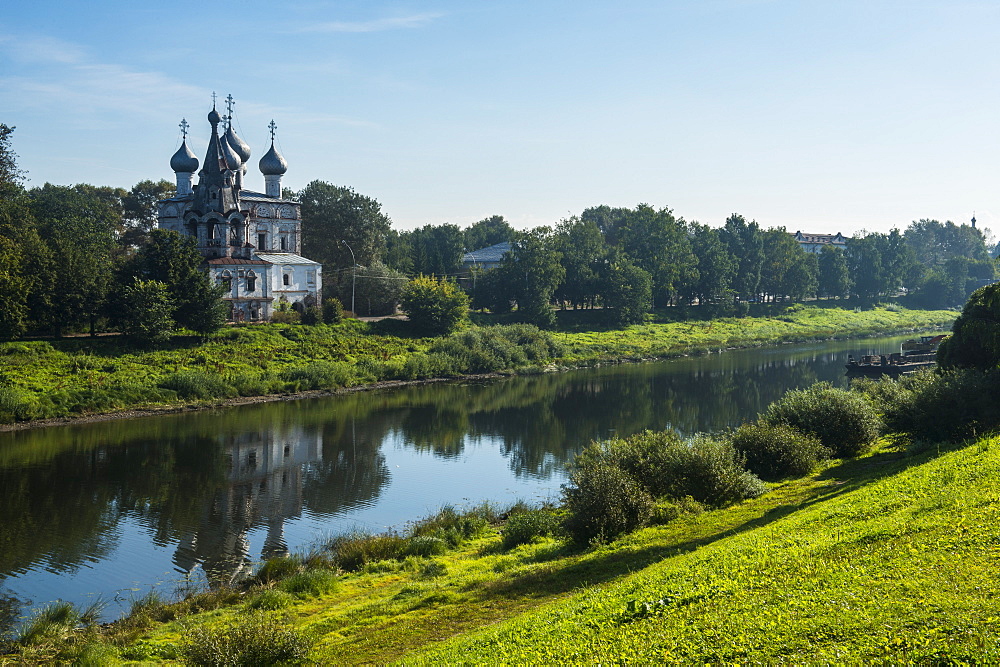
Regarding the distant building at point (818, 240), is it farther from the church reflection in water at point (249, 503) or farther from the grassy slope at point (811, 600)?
the grassy slope at point (811, 600)

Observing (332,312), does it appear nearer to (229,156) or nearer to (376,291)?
(376,291)

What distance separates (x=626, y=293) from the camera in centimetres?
7675

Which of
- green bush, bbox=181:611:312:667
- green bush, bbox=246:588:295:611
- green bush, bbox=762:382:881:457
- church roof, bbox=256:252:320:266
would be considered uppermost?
church roof, bbox=256:252:320:266

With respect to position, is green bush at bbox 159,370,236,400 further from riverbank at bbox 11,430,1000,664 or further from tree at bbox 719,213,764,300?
tree at bbox 719,213,764,300

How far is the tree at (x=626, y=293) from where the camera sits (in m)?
76.7

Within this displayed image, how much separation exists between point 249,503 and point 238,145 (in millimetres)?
45299

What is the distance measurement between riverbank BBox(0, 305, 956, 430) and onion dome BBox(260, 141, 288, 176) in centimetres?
1735

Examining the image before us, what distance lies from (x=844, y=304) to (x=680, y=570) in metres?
103

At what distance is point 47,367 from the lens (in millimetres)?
41344

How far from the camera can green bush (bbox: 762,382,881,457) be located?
2467cm

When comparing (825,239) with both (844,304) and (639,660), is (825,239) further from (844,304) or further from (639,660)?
(639,660)

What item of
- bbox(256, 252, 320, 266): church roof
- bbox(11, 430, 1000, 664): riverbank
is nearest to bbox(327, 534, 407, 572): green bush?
bbox(11, 430, 1000, 664): riverbank

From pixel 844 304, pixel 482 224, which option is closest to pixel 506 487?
pixel 844 304

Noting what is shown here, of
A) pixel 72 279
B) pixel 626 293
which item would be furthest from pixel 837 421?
pixel 626 293
